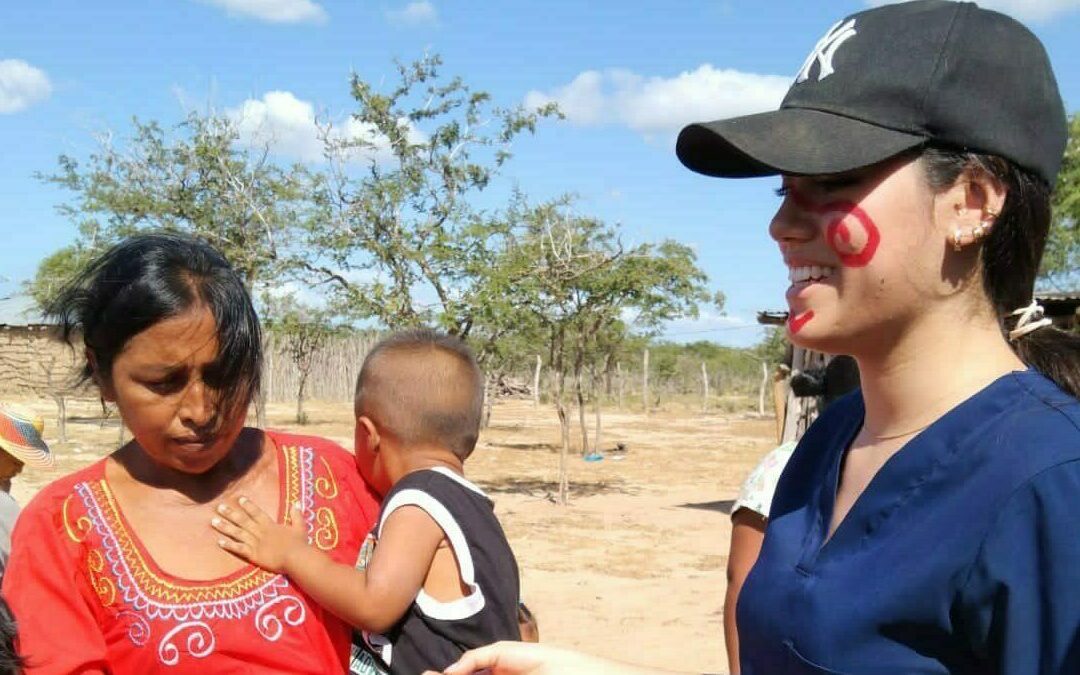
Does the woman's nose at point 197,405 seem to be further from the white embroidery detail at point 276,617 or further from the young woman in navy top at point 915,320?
the young woman in navy top at point 915,320

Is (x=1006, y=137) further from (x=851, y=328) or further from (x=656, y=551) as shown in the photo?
(x=656, y=551)

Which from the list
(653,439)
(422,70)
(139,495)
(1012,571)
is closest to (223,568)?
(139,495)

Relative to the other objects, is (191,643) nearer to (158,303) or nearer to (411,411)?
(158,303)

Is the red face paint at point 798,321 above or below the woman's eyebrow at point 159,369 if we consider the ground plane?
above

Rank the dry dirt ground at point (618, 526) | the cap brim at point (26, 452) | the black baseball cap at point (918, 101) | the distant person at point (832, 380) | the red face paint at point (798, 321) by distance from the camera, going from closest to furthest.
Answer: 1. the black baseball cap at point (918, 101)
2. the red face paint at point (798, 321)
3. the distant person at point (832, 380)
4. the cap brim at point (26, 452)
5. the dry dirt ground at point (618, 526)

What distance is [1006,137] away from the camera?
1.21 meters

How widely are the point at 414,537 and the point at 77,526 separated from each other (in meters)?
0.63

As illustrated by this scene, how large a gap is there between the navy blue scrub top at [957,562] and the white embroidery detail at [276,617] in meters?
0.98

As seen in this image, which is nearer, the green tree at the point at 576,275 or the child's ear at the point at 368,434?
the child's ear at the point at 368,434

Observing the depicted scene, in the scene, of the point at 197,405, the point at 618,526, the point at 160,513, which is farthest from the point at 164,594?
the point at 618,526

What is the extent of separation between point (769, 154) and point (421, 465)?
1320 millimetres

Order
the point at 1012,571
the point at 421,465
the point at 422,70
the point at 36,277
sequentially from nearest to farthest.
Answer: the point at 1012,571, the point at 421,465, the point at 422,70, the point at 36,277

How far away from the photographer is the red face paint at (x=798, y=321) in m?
1.32

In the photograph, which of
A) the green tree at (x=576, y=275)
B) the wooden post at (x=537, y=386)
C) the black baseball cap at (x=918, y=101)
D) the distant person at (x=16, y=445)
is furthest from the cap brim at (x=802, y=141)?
the wooden post at (x=537, y=386)
